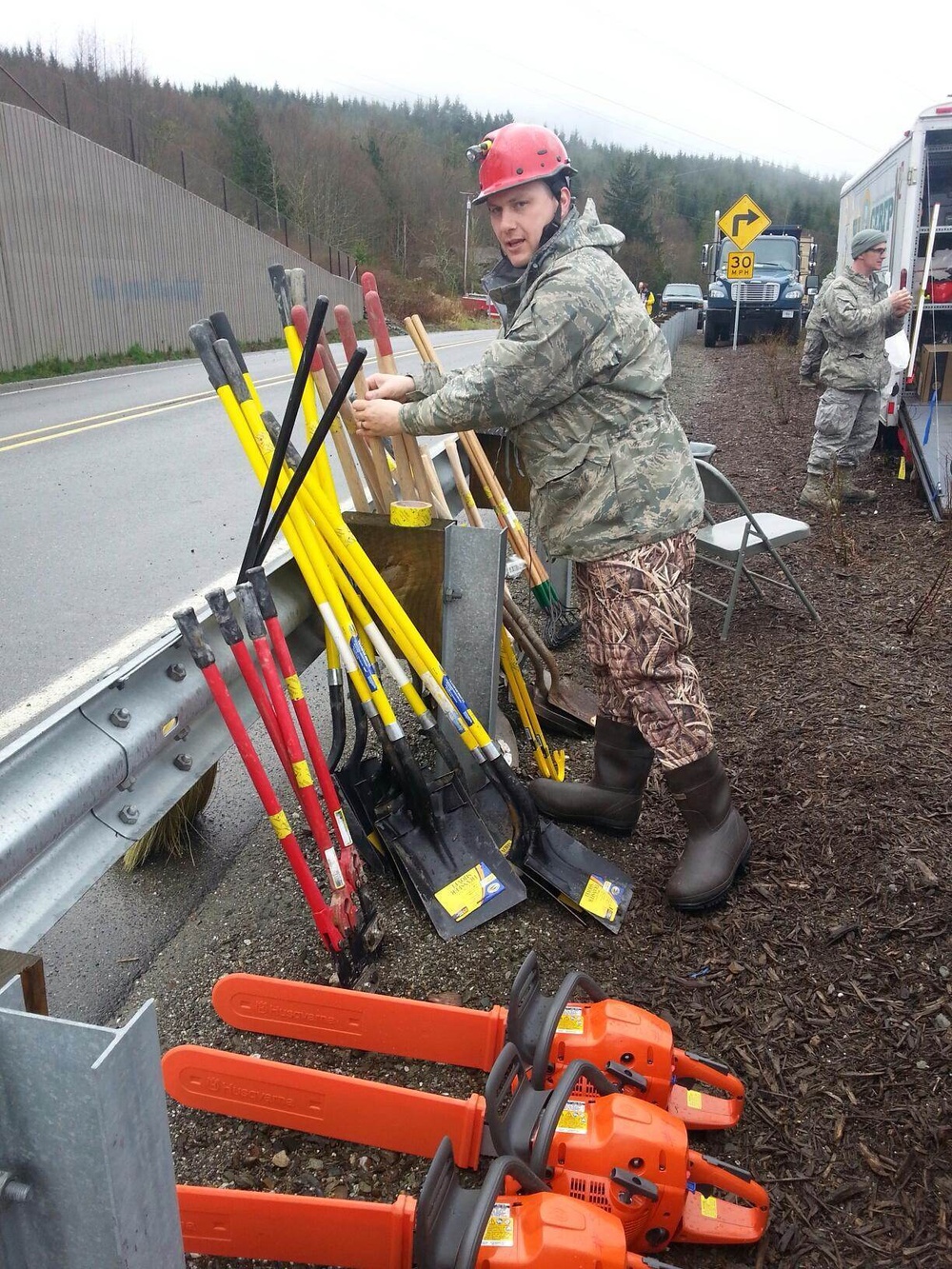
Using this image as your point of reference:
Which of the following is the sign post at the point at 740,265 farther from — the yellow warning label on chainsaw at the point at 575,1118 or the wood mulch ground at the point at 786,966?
the yellow warning label on chainsaw at the point at 575,1118

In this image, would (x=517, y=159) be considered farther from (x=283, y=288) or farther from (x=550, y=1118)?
(x=550, y=1118)

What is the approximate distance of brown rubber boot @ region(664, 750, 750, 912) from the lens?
2930mm

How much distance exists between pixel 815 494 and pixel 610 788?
5314mm

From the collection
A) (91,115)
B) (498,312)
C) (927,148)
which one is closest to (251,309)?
(91,115)

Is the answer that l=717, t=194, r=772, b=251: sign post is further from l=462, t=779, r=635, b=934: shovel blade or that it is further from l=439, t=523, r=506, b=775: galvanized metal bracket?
l=462, t=779, r=635, b=934: shovel blade

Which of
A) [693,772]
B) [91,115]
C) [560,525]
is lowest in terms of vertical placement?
[693,772]

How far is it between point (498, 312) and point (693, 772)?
1.57 metres

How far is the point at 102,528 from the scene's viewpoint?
23.7 feet

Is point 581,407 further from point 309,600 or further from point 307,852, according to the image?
point 307,852

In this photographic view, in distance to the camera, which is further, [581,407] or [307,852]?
[307,852]

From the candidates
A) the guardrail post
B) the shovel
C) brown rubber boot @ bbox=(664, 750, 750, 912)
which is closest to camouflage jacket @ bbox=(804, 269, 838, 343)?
the shovel

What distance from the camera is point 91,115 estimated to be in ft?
84.0

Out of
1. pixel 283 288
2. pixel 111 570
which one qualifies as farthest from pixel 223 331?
pixel 111 570

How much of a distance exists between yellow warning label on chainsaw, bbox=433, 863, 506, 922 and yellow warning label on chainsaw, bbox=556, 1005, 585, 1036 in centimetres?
66
